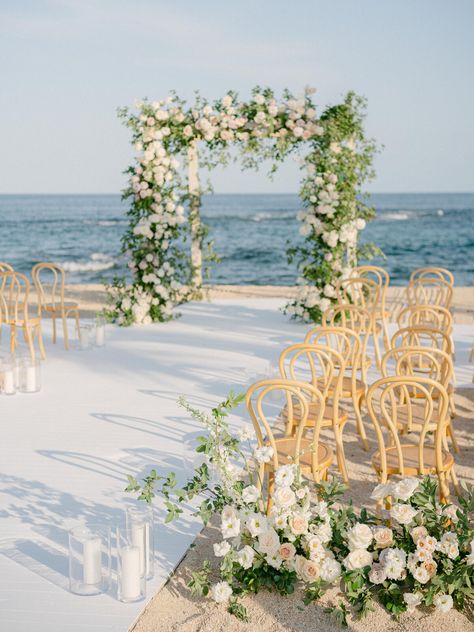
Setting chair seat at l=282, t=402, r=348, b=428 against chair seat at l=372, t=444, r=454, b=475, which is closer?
chair seat at l=372, t=444, r=454, b=475

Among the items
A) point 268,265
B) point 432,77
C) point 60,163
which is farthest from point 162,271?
point 60,163

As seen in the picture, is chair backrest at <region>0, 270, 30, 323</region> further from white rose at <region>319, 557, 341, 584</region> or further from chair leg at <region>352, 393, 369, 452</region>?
white rose at <region>319, 557, 341, 584</region>

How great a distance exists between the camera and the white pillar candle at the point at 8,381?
652 cm

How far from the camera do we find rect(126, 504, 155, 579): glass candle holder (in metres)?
3.32

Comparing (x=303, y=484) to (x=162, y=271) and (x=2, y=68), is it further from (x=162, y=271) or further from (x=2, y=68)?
(x=2, y=68)

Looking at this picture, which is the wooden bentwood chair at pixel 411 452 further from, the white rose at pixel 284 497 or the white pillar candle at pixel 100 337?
the white pillar candle at pixel 100 337

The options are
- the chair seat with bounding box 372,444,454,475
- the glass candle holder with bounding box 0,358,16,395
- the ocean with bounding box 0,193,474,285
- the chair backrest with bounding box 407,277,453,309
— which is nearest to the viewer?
→ the chair seat with bounding box 372,444,454,475

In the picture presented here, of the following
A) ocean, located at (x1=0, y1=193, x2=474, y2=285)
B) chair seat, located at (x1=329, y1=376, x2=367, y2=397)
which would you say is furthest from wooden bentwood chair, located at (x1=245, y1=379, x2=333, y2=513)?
ocean, located at (x1=0, y1=193, x2=474, y2=285)

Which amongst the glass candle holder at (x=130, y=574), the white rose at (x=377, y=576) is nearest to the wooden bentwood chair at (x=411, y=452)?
the white rose at (x=377, y=576)

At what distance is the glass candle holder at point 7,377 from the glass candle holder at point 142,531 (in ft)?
11.3

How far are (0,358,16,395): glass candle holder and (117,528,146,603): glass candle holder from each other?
353 cm

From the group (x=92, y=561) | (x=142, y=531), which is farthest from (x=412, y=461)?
(x=92, y=561)

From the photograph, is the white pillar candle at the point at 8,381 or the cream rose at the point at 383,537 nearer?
the cream rose at the point at 383,537

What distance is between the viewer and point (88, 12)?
18.9 m
